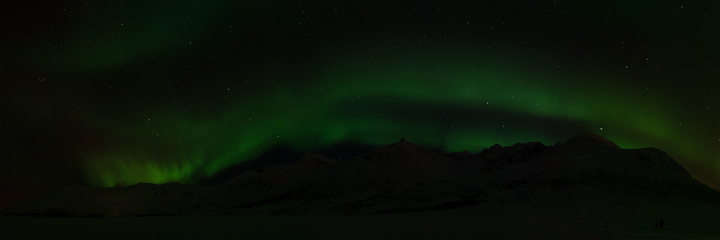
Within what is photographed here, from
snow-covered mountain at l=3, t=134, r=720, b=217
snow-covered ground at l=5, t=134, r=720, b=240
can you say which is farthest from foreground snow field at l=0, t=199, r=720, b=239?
snow-covered mountain at l=3, t=134, r=720, b=217

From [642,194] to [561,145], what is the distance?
56227 millimetres

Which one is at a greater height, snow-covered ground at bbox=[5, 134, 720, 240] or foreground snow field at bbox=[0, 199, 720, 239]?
snow-covered ground at bbox=[5, 134, 720, 240]

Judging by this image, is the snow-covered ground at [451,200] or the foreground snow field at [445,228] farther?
the snow-covered ground at [451,200]

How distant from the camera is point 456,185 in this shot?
121375mm

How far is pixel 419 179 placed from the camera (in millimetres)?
132250

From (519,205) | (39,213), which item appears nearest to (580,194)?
(519,205)

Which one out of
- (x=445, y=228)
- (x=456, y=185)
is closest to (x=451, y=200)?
(x=456, y=185)

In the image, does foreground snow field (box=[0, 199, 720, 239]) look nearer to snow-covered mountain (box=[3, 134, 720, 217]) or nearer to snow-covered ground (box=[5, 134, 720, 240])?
snow-covered ground (box=[5, 134, 720, 240])

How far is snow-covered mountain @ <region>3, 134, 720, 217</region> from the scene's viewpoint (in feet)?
302

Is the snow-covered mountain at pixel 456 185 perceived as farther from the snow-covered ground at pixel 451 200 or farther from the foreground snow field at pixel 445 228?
the foreground snow field at pixel 445 228

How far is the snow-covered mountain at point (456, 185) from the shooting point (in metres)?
91.9

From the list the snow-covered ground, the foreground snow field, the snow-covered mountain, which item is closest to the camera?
the foreground snow field

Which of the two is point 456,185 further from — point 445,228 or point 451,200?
point 445,228

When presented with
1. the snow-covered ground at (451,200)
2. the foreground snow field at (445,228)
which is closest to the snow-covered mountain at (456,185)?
the snow-covered ground at (451,200)
